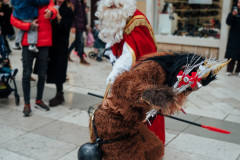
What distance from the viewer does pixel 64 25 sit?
15.8 feet

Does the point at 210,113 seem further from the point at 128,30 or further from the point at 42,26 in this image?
the point at 42,26

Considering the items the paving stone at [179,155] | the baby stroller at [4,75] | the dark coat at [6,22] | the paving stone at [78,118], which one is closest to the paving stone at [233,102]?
the paving stone at [179,155]

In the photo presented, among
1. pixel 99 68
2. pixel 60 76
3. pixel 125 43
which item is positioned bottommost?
pixel 99 68

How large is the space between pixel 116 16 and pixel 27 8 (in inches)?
70.4

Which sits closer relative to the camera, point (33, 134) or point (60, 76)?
point (33, 134)

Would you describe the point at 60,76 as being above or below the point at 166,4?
below

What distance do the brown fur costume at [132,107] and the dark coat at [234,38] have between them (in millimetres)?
5141

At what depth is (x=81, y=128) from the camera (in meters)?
4.15

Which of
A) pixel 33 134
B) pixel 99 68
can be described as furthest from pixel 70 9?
pixel 99 68

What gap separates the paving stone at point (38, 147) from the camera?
3439 millimetres

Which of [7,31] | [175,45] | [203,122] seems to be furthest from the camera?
[7,31]

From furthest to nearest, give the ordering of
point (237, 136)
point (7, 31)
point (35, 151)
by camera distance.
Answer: point (7, 31)
point (237, 136)
point (35, 151)

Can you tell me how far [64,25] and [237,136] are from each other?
295cm

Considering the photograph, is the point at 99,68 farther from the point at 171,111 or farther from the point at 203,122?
the point at 171,111
